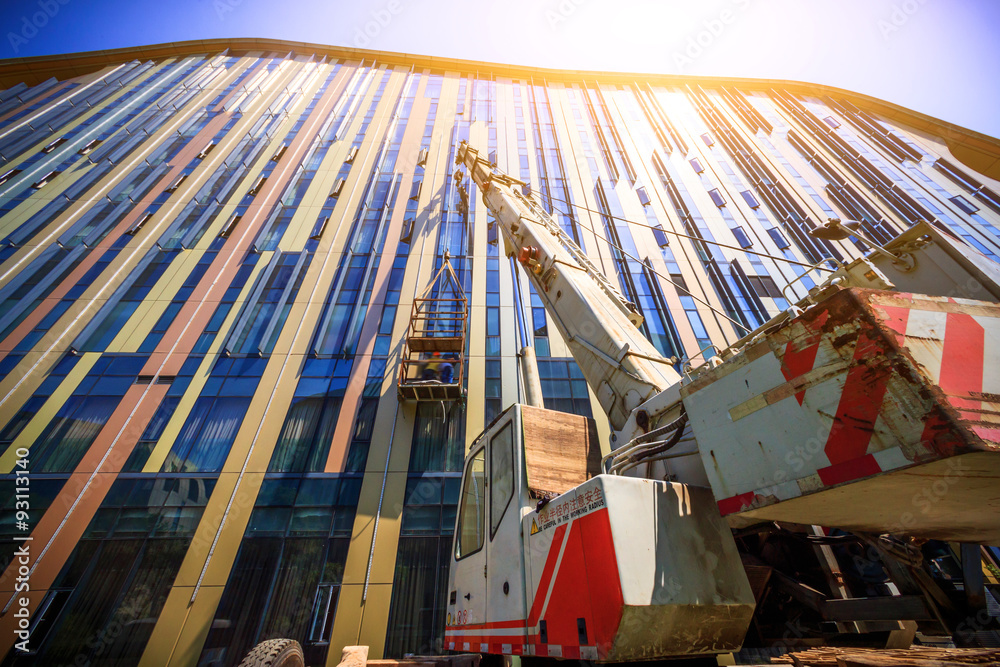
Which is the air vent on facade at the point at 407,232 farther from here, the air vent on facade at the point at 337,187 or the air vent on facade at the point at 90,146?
the air vent on facade at the point at 90,146

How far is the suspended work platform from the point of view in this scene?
39.8ft

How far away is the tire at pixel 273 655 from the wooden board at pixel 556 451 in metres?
4.02

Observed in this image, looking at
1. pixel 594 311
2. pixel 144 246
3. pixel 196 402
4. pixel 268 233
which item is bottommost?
pixel 594 311

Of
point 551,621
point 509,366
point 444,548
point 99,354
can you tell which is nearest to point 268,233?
point 99,354

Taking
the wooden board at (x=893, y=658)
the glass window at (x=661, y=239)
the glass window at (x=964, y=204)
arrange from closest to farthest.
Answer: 1. the wooden board at (x=893, y=658)
2. the glass window at (x=661, y=239)
3. the glass window at (x=964, y=204)

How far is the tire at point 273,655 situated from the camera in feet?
15.5

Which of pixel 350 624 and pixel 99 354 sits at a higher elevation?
pixel 99 354

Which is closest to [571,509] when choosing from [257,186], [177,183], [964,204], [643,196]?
[643,196]

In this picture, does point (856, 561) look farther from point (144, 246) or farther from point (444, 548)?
point (144, 246)

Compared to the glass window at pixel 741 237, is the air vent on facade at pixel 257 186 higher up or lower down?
higher up

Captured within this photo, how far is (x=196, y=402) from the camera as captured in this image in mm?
11953

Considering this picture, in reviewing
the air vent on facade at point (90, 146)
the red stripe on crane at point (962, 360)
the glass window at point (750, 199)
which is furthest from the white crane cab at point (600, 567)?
the air vent on facade at point (90, 146)

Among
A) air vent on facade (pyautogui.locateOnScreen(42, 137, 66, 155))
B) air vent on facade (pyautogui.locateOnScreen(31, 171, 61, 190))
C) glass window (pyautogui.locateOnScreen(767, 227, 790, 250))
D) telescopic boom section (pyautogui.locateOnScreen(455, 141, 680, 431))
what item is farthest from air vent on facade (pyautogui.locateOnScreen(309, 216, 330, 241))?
glass window (pyautogui.locateOnScreen(767, 227, 790, 250))

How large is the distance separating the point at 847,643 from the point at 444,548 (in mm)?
8555
